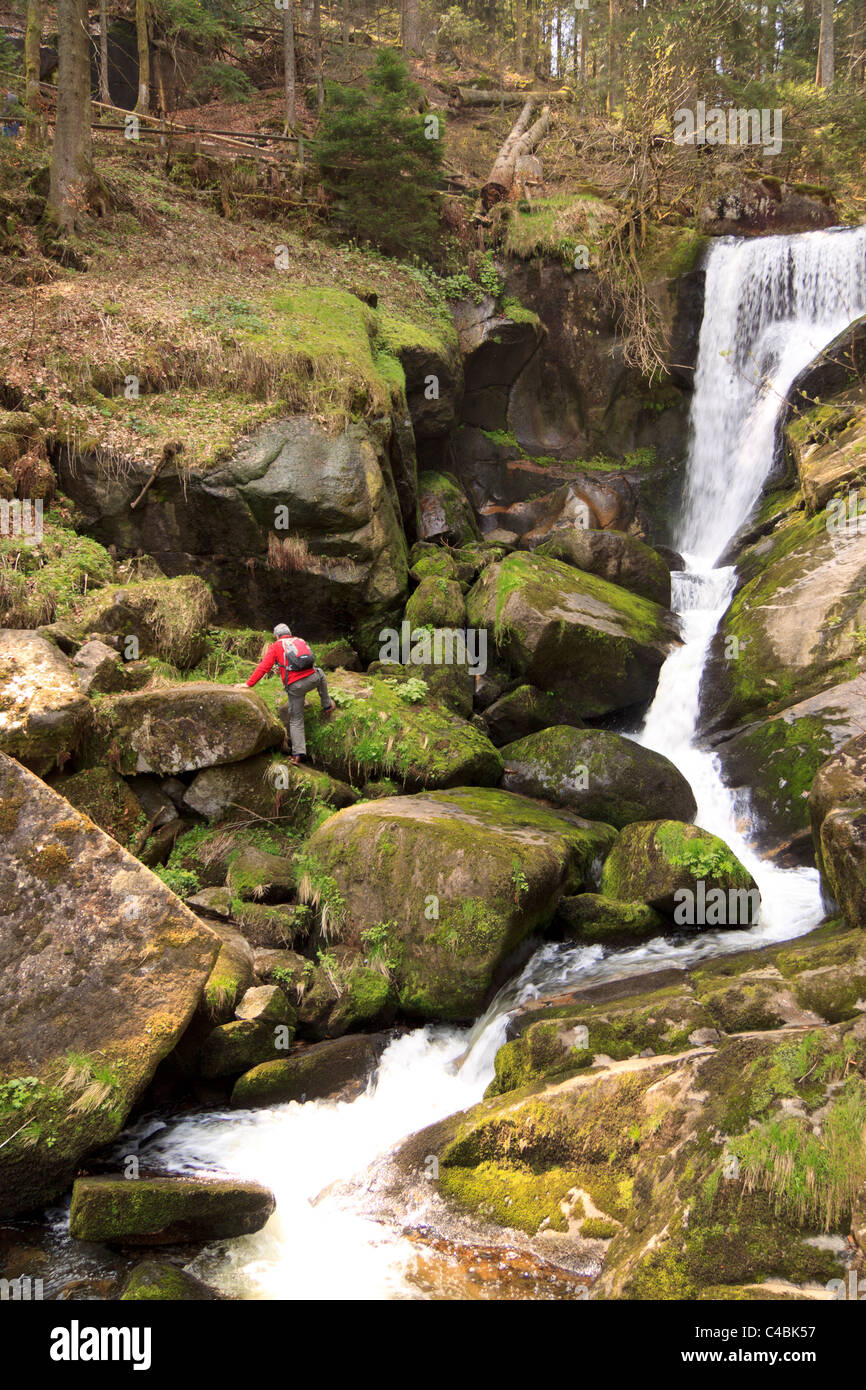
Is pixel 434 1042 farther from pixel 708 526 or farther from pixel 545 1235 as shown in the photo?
pixel 708 526

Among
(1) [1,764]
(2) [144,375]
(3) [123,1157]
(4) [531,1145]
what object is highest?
(2) [144,375]

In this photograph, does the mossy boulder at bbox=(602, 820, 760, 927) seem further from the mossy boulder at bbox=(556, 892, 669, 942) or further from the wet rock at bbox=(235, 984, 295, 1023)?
the wet rock at bbox=(235, 984, 295, 1023)

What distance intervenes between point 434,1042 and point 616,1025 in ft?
6.17

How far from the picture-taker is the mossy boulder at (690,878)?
7977 mm

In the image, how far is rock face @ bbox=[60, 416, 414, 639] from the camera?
11391 mm

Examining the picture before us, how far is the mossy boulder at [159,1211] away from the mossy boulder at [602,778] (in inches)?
222

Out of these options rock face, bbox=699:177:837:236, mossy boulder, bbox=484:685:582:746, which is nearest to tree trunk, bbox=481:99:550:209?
rock face, bbox=699:177:837:236

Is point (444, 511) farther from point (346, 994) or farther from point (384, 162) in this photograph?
point (346, 994)

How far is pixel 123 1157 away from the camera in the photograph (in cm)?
589

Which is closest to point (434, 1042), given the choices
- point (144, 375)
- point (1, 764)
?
point (1, 764)

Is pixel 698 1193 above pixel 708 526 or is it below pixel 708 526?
below

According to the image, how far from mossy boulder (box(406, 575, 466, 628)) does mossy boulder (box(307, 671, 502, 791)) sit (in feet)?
6.97

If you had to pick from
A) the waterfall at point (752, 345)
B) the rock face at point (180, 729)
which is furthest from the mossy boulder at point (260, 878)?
the waterfall at point (752, 345)

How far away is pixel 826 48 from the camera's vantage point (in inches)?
897
